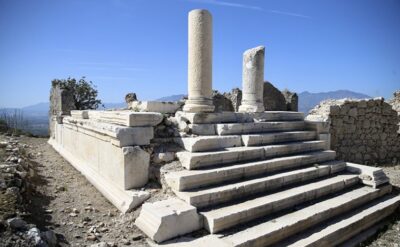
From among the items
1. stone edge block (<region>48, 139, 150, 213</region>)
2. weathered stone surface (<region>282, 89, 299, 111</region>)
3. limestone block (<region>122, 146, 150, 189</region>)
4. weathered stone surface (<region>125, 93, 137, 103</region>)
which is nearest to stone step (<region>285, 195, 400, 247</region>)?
stone edge block (<region>48, 139, 150, 213</region>)

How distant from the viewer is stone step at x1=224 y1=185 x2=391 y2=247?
12.9 ft

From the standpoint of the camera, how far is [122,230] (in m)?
4.33

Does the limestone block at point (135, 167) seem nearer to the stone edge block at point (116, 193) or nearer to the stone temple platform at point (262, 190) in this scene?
the stone edge block at point (116, 193)

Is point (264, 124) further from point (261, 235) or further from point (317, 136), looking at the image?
point (261, 235)

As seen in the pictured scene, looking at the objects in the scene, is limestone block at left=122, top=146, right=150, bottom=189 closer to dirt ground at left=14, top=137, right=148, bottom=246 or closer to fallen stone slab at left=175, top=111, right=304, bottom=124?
dirt ground at left=14, top=137, right=148, bottom=246

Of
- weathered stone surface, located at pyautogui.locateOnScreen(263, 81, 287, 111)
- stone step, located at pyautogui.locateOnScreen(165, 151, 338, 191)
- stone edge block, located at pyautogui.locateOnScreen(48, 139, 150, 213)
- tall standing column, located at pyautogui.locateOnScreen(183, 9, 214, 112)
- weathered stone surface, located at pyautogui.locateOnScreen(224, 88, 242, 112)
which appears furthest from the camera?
weathered stone surface, located at pyautogui.locateOnScreen(263, 81, 287, 111)

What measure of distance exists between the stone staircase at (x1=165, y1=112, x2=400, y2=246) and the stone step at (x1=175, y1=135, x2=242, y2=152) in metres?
0.02

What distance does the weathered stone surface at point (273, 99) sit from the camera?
17.3m

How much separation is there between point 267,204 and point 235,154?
1.30m

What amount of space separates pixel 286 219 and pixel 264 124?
121 inches

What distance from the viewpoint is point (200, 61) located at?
263 inches

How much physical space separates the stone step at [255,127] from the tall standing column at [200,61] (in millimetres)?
729

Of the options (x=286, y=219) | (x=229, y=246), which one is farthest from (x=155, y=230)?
(x=286, y=219)

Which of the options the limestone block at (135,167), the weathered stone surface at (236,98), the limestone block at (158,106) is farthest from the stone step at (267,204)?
the weathered stone surface at (236,98)
